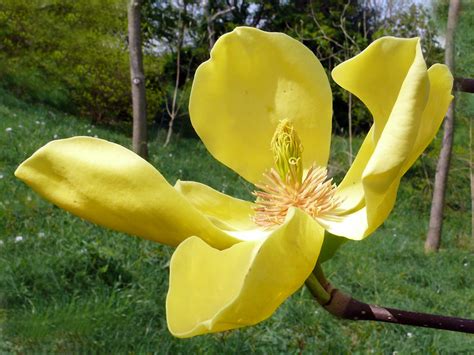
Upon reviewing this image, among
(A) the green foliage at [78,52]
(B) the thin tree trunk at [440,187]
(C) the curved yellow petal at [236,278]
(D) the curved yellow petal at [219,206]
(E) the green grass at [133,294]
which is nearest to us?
(C) the curved yellow petal at [236,278]

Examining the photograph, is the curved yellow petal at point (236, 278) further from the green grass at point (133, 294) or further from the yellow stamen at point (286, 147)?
the green grass at point (133, 294)

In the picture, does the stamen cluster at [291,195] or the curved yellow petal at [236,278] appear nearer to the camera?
the curved yellow petal at [236,278]

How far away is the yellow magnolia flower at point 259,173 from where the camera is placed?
0.81ft

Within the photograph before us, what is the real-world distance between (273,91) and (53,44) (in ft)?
17.7

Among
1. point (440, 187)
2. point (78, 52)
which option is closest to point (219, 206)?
point (440, 187)

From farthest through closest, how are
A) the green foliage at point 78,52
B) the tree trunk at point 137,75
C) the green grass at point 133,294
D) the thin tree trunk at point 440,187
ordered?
the green foliage at point 78,52 < the tree trunk at point 137,75 < the thin tree trunk at point 440,187 < the green grass at point 133,294

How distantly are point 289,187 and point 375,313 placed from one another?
12 cm

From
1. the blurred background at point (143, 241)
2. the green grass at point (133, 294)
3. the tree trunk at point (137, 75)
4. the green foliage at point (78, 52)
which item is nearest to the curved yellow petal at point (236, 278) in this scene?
the blurred background at point (143, 241)

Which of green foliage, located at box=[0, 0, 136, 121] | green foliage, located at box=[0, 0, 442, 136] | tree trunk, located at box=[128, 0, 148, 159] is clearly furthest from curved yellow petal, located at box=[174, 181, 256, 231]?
green foliage, located at box=[0, 0, 136, 121]

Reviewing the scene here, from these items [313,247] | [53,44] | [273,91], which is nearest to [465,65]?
[273,91]

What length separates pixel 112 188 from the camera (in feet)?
0.90

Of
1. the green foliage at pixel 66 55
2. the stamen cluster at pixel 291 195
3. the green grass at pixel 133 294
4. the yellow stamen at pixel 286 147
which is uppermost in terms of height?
the yellow stamen at pixel 286 147

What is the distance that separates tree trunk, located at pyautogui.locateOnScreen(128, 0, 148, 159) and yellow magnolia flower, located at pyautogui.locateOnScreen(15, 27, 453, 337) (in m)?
2.95

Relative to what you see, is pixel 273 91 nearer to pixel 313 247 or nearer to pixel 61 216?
pixel 313 247
